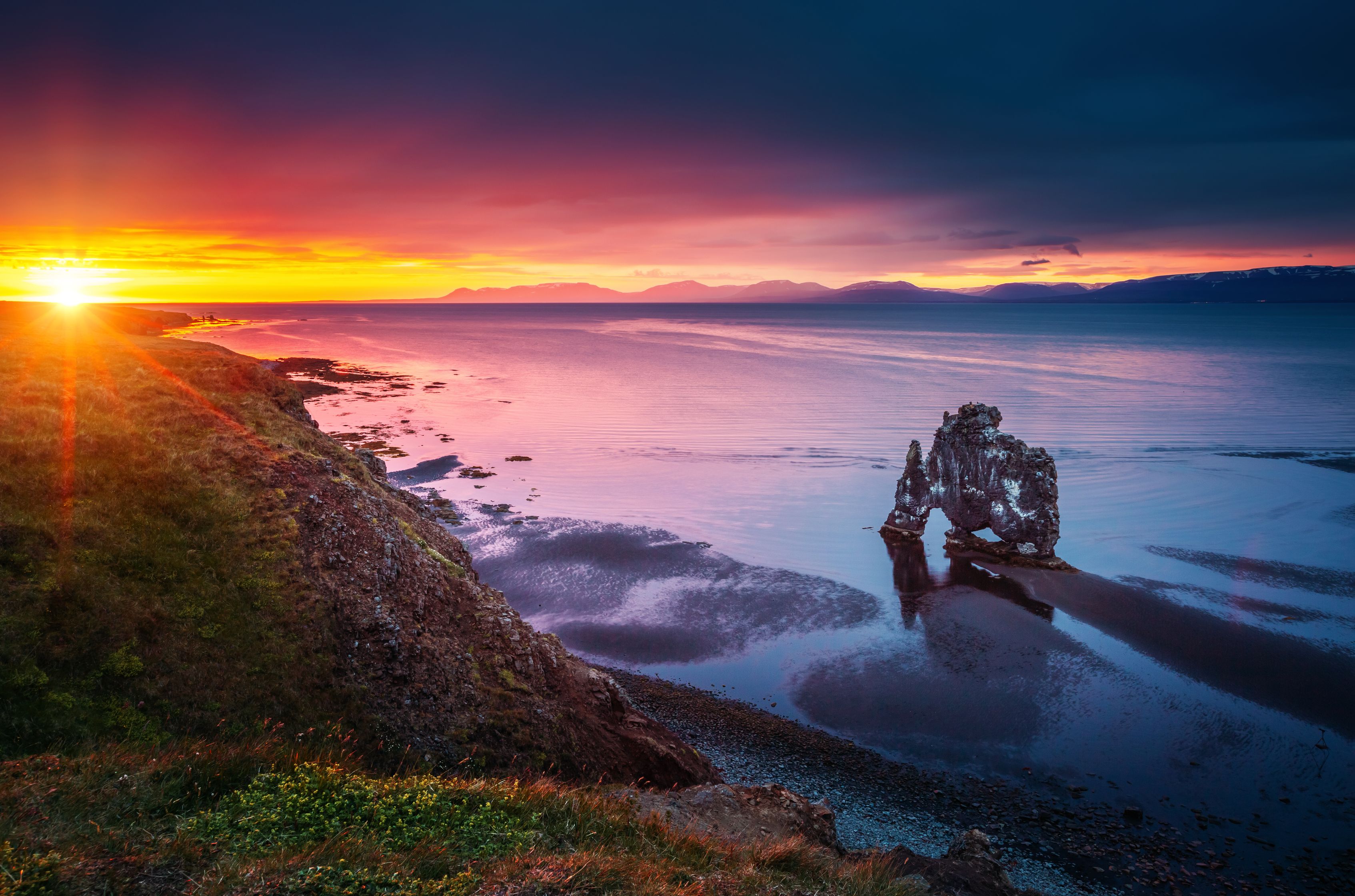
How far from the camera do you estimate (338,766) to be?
10.1 metres

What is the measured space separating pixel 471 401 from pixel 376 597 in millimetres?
71340

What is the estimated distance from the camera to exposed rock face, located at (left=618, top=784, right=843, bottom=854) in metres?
12.3

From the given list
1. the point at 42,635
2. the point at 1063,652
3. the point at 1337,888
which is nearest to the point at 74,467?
the point at 42,635

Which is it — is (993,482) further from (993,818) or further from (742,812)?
(742,812)

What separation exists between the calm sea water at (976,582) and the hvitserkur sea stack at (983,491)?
6.72ft

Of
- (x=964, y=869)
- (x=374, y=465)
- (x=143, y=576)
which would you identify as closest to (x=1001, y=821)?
(x=964, y=869)

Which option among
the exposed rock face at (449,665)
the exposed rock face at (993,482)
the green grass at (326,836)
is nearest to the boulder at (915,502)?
the exposed rock face at (993,482)

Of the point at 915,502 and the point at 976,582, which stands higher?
the point at 915,502

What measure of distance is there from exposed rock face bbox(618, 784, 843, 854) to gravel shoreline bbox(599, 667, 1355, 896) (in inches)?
150

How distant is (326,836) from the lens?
28.0 ft

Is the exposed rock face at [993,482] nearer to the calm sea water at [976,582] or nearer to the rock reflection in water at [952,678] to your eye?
the calm sea water at [976,582]

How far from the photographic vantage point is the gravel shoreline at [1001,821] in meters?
15.9

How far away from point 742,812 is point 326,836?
7.79 m

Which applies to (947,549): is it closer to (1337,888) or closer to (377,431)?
(1337,888)
